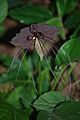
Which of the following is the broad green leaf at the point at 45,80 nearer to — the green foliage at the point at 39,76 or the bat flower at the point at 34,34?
the green foliage at the point at 39,76

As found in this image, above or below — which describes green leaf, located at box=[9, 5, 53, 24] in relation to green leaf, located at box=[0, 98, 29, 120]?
above

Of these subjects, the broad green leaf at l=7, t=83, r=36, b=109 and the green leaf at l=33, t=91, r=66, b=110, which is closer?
the green leaf at l=33, t=91, r=66, b=110

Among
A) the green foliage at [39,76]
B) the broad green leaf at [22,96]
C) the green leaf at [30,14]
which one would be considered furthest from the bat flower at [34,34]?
the green leaf at [30,14]

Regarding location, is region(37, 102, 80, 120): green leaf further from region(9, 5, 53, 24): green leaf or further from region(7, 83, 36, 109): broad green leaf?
region(9, 5, 53, 24): green leaf

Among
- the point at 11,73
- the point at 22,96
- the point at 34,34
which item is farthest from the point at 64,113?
the point at 11,73

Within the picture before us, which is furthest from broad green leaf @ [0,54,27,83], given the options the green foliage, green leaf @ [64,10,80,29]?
green leaf @ [64,10,80,29]

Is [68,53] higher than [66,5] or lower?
lower

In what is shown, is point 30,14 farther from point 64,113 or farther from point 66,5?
point 64,113

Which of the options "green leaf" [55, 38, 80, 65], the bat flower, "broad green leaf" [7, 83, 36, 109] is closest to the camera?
the bat flower
